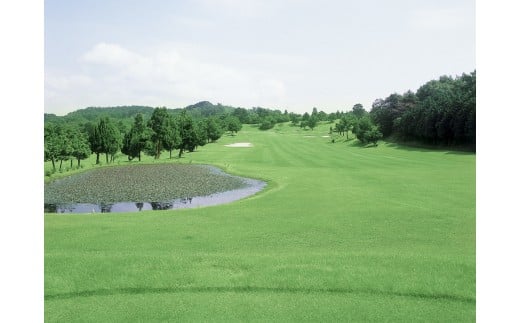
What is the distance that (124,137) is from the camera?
4559cm

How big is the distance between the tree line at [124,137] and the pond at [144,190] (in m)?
4.60

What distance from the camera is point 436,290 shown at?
8.07 metres

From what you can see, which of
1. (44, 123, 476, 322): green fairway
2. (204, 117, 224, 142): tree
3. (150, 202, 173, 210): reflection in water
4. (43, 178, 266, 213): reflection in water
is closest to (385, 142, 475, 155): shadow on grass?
(44, 123, 476, 322): green fairway

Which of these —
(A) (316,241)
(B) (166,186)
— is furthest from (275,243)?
(B) (166,186)

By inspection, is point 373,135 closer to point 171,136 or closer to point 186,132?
point 186,132

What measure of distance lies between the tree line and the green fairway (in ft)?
79.7

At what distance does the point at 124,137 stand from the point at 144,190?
21.3m

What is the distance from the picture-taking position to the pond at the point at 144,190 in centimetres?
2211

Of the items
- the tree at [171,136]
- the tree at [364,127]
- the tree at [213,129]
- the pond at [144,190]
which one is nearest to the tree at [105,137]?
the tree at [171,136]

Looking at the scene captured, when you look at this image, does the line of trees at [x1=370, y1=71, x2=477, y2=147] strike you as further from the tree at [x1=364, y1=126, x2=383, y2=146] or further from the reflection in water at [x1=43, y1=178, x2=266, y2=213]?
the reflection in water at [x1=43, y1=178, x2=266, y2=213]

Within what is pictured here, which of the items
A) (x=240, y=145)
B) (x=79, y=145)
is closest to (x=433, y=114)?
(x=240, y=145)

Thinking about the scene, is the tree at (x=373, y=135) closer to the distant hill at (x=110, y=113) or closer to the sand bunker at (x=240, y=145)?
the sand bunker at (x=240, y=145)
